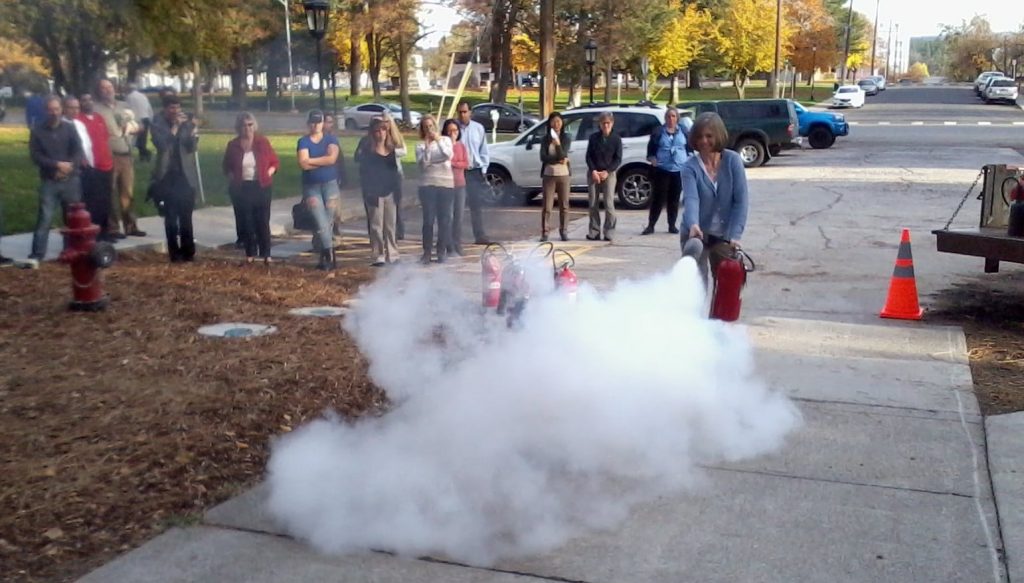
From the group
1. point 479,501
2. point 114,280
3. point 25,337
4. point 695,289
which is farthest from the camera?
point 114,280

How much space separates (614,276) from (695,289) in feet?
16.3

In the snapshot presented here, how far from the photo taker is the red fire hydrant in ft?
26.6

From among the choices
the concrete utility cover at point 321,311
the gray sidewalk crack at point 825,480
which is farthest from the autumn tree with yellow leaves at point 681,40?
the gray sidewalk crack at point 825,480

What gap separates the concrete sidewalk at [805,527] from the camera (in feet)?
12.8

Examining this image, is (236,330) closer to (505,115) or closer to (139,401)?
(139,401)

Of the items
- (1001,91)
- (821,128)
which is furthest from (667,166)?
(1001,91)

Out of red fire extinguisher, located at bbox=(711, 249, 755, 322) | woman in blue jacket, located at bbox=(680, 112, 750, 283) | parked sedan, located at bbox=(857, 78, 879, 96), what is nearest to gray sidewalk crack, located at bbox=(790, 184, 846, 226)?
woman in blue jacket, located at bbox=(680, 112, 750, 283)

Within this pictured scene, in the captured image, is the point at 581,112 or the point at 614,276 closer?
the point at 614,276

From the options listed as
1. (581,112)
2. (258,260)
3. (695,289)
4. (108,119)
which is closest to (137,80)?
(108,119)

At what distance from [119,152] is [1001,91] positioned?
68300 millimetres

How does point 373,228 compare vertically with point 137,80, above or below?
below

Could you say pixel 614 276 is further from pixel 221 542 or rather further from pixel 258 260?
pixel 221 542

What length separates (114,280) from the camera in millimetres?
9898

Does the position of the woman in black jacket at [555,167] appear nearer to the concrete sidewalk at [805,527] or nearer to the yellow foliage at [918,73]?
the concrete sidewalk at [805,527]
